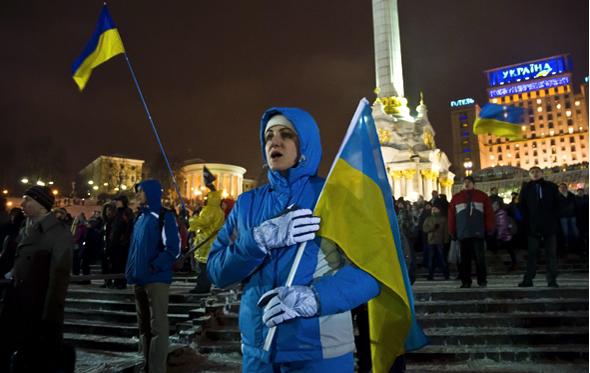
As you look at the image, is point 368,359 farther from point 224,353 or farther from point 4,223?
point 4,223

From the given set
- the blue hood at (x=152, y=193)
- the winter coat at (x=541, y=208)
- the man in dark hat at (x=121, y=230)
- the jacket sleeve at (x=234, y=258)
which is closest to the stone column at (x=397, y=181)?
the winter coat at (x=541, y=208)

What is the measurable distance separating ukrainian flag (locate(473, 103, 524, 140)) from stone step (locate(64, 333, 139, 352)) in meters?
7.97

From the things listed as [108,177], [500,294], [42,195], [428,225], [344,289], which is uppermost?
[108,177]

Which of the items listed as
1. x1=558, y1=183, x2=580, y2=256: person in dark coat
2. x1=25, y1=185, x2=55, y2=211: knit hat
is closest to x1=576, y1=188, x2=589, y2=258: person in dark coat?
x1=558, y1=183, x2=580, y2=256: person in dark coat

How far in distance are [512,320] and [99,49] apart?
33.1ft

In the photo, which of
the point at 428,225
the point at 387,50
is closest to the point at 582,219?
the point at 428,225

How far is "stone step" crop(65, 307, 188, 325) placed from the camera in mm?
8070

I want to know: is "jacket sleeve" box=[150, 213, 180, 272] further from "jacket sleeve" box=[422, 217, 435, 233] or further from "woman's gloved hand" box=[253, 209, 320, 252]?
"jacket sleeve" box=[422, 217, 435, 233]

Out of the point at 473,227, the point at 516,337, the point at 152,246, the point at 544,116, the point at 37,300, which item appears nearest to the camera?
the point at 37,300

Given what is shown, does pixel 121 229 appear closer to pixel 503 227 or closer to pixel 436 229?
pixel 436 229

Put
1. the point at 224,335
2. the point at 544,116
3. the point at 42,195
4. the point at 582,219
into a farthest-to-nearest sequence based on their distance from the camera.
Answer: the point at 544,116, the point at 582,219, the point at 224,335, the point at 42,195

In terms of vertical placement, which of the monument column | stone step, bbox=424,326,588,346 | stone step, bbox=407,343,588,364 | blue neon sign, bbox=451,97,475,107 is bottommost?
stone step, bbox=407,343,588,364

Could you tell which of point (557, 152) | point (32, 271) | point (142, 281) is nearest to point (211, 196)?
point (142, 281)

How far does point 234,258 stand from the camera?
222 centimetres
